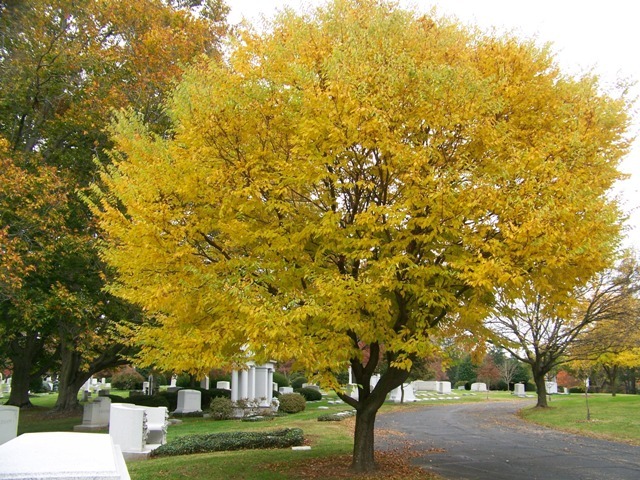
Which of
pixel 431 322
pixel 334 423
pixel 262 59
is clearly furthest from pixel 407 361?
pixel 334 423

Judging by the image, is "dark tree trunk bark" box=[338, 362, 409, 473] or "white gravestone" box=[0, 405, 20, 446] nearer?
"dark tree trunk bark" box=[338, 362, 409, 473]

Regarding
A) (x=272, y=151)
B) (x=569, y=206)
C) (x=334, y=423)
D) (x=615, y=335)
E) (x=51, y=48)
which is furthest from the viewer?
(x=615, y=335)

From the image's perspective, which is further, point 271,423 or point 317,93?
point 271,423

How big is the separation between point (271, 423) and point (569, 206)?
17318 millimetres

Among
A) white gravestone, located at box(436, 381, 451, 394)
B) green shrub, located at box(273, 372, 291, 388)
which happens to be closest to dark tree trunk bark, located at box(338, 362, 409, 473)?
green shrub, located at box(273, 372, 291, 388)

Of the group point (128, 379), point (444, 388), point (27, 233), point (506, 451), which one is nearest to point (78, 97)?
point (27, 233)

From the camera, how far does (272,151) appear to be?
8.53 m

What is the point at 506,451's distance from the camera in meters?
13.9

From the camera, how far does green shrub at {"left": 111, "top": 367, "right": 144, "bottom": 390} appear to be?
172 ft

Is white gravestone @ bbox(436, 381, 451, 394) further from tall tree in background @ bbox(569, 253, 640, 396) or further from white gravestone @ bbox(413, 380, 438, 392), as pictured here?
tall tree in background @ bbox(569, 253, 640, 396)

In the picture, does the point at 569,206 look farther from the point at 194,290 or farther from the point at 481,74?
the point at 194,290

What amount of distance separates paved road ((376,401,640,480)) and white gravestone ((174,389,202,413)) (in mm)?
10024

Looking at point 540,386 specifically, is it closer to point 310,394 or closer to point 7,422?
point 310,394

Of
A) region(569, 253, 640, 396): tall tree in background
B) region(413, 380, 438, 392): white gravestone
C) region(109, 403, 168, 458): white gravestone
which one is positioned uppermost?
region(569, 253, 640, 396): tall tree in background
